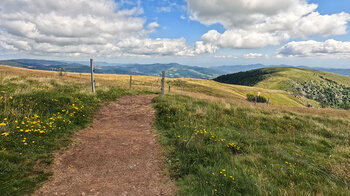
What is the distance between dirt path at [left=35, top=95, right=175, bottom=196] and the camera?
14.8 ft

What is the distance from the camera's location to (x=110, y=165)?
5652 millimetres

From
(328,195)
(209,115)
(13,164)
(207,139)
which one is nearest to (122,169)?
(13,164)

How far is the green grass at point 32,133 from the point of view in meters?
4.34

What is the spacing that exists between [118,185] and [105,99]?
10.5 metres

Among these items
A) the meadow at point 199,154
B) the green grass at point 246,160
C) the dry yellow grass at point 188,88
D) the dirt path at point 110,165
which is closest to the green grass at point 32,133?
the meadow at point 199,154

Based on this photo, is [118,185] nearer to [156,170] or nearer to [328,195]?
[156,170]

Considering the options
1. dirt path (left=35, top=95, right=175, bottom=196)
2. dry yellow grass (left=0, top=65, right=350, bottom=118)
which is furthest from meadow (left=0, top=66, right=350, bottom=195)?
dry yellow grass (left=0, top=65, right=350, bottom=118)

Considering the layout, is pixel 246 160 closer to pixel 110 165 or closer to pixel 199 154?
pixel 199 154

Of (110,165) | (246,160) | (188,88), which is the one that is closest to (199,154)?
(246,160)

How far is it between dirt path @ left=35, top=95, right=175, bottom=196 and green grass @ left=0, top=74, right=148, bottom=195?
1.29ft

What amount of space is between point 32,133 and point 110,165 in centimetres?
340

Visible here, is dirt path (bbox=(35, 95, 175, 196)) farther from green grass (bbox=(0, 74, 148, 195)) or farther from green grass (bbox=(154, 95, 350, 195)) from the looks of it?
green grass (bbox=(154, 95, 350, 195))

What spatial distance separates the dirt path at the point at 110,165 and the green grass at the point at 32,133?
0.39 metres

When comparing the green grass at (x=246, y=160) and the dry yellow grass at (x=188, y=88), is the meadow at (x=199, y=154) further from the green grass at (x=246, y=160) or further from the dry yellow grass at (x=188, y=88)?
the dry yellow grass at (x=188, y=88)
